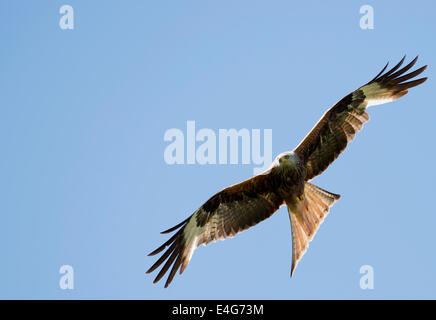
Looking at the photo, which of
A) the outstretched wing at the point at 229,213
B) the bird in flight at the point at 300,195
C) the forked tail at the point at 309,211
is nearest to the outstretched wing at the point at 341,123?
the bird in flight at the point at 300,195

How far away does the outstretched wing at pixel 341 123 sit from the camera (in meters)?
9.26

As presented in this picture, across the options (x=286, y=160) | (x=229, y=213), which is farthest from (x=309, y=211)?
(x=229, y=213)

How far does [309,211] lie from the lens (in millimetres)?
9250

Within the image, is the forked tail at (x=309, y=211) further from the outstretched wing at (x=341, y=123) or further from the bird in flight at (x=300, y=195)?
the outstretched wing at (x=341, y=123)

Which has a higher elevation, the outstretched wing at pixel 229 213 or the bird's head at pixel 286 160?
the bird's head at pixel 286 160

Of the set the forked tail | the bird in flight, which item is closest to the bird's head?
the bird in flight

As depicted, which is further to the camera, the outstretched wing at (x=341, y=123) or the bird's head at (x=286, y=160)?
the outstretched wing at (x=341, y=123)

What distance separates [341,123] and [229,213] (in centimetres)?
229

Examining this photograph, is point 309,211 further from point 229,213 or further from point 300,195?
point 229,213

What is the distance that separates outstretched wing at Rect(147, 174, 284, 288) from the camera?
9.23 meters

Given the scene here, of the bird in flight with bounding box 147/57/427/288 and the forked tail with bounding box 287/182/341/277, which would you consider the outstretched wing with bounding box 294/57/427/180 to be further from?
the forked tail with bounding box 287/182/341/277
